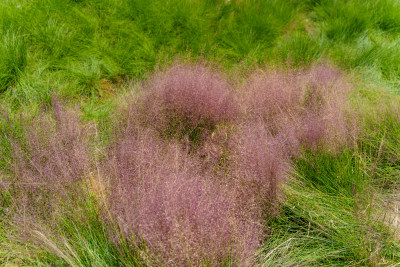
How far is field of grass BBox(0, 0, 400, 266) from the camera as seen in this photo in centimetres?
135

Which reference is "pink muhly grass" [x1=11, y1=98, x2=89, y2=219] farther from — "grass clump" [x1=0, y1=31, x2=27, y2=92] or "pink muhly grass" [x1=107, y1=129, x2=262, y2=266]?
"grass clump" [x1=0, y1=31, x2=27, y2=92]

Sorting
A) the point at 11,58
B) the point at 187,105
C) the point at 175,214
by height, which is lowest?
the point at 175,214

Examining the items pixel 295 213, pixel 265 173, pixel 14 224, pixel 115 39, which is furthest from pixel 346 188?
pixel 115 39

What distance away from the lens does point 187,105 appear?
2068mm

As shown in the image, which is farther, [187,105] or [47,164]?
[187,105]

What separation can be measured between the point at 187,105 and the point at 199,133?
24 cm

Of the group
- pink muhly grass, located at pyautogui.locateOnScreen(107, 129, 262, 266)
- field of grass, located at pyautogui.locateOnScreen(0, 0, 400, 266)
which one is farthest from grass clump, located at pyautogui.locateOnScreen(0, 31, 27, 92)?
pink muhly grass, located at pyautogui.locateOnScreen(107, 129, 262, 266)

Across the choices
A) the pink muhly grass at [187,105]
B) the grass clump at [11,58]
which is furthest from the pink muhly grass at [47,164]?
the grass clump at [11,58]

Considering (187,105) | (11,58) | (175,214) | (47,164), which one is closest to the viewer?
(175,214)

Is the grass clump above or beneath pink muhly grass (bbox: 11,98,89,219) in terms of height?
above

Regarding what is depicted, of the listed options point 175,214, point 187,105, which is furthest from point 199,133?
point 175,214

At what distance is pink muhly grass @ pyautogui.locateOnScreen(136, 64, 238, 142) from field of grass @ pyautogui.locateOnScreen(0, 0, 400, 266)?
0.01 m

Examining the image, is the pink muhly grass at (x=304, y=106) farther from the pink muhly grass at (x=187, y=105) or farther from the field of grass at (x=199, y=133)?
the pink muhly grass at (x=187, y=105)

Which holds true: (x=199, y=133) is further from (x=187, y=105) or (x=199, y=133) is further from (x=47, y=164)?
(x=47, y=164)
